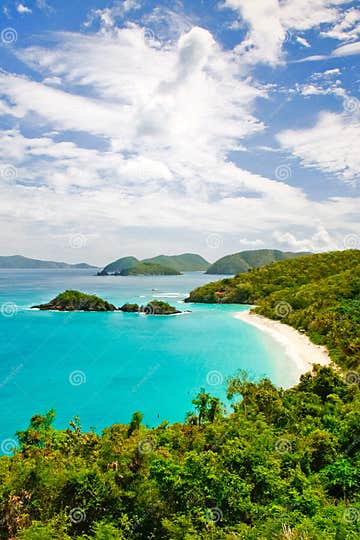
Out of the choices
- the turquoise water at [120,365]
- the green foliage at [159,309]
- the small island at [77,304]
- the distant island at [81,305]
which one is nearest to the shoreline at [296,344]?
the turquoise water at [120,365]

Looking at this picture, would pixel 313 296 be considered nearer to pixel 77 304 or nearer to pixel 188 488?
pixel 77 304

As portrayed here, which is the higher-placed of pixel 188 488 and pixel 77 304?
pixel 188 488

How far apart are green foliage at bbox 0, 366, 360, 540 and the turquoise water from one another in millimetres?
10483

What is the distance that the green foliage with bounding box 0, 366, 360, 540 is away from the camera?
7725mm

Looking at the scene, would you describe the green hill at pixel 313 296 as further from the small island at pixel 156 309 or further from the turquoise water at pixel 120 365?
the small island at pixel 156 309

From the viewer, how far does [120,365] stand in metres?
35.4

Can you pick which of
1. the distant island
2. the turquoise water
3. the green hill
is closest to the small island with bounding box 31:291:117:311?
the distant island

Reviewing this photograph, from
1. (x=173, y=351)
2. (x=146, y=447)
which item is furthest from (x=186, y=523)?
(x=173, y=351)

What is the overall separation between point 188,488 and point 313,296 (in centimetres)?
5157

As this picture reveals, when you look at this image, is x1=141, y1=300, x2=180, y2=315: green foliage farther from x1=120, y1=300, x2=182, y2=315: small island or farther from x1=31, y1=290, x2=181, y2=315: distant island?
x1=31, y1=290, x2=181, y2=315: distant island

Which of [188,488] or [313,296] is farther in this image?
[313,296]

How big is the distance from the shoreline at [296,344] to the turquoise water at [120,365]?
3.65ft

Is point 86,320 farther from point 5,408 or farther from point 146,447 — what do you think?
point 146,447

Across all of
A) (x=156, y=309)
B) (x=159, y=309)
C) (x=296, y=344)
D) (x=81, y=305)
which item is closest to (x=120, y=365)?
(x=296, y=344)
